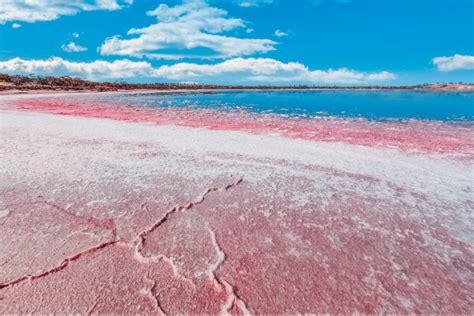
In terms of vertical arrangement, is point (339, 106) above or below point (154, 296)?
below

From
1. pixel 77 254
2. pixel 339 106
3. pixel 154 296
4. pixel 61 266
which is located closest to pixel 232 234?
pixel 154 296

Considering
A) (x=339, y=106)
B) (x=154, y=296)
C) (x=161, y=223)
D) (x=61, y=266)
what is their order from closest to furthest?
A: (x=154, y=296) < (x=61, y=266) < (x=161, y=223) < (x=339, y=106)

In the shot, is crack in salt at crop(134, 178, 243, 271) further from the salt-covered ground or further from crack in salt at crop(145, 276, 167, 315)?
crack in salt at crop(145, 276, 167, 315)

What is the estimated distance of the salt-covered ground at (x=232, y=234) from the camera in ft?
7.28

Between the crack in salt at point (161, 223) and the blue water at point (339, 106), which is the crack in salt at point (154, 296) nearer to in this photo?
→ the crack in salt at point (161, 223)

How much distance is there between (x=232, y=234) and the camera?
311 centimetres

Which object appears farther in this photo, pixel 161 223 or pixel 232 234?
pixel 161 223

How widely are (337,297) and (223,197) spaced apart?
2.10 meters

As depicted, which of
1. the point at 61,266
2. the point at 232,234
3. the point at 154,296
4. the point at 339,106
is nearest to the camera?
the point at 154,296

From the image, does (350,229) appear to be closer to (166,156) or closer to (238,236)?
(238,236)

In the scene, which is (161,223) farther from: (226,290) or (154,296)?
(226,290)

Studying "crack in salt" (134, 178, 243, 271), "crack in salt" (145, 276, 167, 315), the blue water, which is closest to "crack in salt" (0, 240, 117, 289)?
"crack in salt" (134, 178, 243, 271)

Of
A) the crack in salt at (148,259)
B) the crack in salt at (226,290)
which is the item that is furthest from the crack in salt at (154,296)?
the crack in salt at (226,290)

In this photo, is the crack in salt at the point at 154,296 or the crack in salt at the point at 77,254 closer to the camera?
the crack in salt at the point at 154,296
